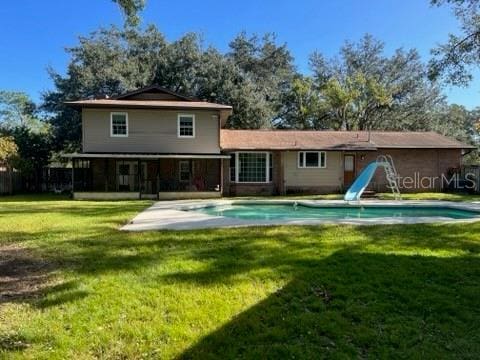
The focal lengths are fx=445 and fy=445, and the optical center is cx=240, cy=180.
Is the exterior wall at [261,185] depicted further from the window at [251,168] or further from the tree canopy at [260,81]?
the tree canopy at [260,81]

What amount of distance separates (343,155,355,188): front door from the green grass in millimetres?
16692

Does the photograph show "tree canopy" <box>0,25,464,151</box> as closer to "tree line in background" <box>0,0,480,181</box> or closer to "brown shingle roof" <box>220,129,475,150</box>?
"tree line in background" <box>0,0,480,181</box>

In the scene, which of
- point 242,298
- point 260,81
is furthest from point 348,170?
point 242,298

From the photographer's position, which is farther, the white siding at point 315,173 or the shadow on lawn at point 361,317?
the white siding at point 315,173

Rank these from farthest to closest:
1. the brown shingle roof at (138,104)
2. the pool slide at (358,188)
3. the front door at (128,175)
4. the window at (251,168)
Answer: the window at (251,168)
the front door at (128,175)
the brown shingle roof at (138,104)
the pool slide at (358,188)

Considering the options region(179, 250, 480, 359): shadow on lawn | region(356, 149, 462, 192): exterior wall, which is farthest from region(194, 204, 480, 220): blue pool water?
region(356, 149, 462, 192): exterior wall

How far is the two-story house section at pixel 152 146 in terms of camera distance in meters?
22.5

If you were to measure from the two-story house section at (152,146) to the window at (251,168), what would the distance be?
3.56 ft

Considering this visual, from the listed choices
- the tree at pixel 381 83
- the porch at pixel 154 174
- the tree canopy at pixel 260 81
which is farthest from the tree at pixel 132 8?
the tree at pixel 381 83

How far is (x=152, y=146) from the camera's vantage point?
23.2 m

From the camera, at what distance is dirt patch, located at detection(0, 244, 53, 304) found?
5302mm

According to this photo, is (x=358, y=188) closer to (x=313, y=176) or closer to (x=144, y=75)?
(x=313, y=176)

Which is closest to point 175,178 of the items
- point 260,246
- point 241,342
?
point 260,246

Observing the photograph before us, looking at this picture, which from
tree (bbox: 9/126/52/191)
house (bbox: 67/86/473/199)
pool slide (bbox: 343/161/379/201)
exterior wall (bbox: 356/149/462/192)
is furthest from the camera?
tree (bbox: 9/126/52/191)
